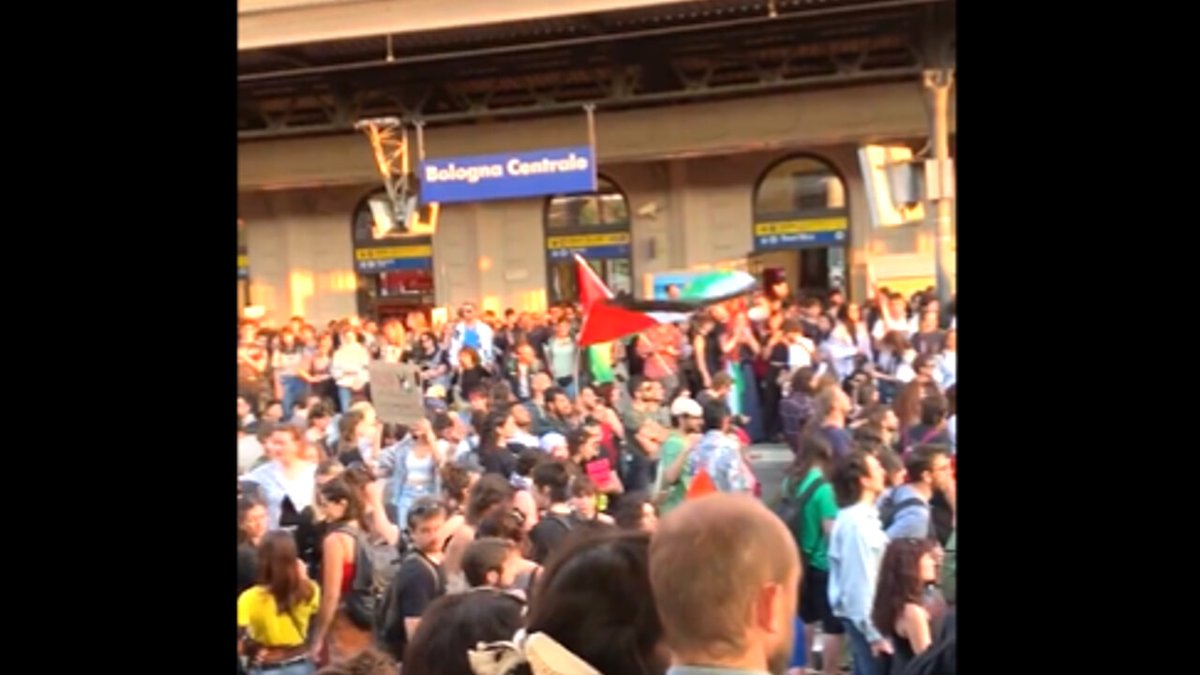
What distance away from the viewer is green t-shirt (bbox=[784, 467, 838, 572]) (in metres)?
3.61

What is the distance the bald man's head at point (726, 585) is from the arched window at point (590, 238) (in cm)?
106

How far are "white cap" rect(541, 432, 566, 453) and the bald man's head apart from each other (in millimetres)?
714

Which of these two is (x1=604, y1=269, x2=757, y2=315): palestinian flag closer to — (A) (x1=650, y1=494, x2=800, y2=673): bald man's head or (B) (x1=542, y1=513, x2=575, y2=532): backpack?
(B) (x1=542, y1=513, x2=575, y2=532): backpack

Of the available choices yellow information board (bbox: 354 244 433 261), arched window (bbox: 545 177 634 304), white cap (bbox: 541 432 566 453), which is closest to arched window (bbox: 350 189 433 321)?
yellow information board (bbox: 354 244 433 261)

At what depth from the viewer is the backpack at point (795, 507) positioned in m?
3.58

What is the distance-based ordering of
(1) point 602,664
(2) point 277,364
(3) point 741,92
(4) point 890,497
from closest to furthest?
(1) point 602,664
(4) point 890,497
(3) point 741,92
(2) point 277,364

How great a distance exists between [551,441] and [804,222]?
1.16 metres

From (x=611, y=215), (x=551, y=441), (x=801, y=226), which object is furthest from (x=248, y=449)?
(x=801, y=226)

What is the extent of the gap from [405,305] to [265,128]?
776 millimetres
